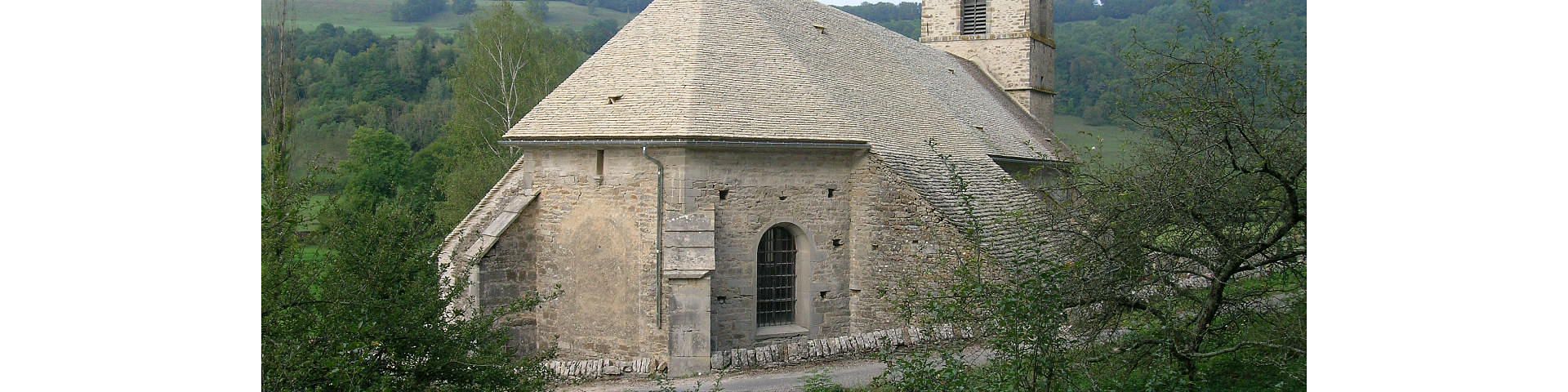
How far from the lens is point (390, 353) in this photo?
982 cm

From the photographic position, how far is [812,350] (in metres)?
17.5

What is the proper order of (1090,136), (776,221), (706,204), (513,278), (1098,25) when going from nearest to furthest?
(706,204), (776,221), (513,278), (1090,136), (1098,25)

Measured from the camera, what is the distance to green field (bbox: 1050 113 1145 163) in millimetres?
13577

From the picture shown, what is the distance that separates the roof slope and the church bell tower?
10148 mm

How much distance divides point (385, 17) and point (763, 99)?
2842 inches

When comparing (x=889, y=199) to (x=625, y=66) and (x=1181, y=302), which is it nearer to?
(x=625, y=66)

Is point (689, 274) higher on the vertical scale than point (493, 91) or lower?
lower

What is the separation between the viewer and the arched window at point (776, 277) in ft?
59.3

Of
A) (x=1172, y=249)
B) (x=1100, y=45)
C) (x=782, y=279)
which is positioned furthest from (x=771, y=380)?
(x=1100, y=45)

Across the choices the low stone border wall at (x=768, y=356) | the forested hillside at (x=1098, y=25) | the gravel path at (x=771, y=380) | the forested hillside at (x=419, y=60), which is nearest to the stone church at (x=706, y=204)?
the low stone border wall at (x=768, y=356)

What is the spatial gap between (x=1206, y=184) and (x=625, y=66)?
11.2 metres

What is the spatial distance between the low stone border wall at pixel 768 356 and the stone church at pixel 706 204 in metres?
0.13

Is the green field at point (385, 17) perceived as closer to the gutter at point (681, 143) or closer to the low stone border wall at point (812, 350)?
the gutter at point (681, 143)

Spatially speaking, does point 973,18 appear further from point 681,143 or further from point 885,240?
point 681,143
